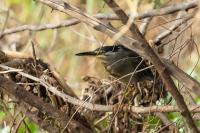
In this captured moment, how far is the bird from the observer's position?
256 centimetres

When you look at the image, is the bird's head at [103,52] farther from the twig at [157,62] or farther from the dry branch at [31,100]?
the twig at [157,62]

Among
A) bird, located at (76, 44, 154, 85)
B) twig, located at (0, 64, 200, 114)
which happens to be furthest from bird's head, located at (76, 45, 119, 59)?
twig, located at (0, 64, 200, 114)

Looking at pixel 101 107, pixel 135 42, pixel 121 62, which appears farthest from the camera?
pixel 121 62

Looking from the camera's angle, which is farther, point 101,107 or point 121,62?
point 121,62

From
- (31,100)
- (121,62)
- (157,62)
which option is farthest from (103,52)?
(157,62)

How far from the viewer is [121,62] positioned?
2.71 meters

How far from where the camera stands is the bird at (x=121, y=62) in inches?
101

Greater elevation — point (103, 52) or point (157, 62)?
point (103, 52)

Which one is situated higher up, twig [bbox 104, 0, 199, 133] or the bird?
the bird

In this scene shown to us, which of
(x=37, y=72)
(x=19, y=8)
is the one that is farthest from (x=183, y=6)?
(x=19, y=8)

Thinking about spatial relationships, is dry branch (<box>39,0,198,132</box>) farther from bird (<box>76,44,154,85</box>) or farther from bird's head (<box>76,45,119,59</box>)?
bird's head (<box>76,45,119,59</box>)

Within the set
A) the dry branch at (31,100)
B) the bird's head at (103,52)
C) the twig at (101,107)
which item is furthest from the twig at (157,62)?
the bird's head at (103,52)

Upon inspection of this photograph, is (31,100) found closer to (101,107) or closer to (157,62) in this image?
(101,107)

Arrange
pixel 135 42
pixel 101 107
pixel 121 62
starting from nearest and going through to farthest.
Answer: pixel 135 42 < pixel 101 107 < pixel 121 62
